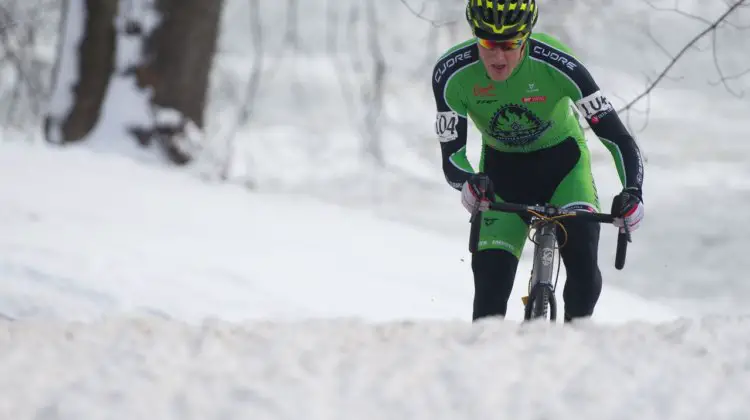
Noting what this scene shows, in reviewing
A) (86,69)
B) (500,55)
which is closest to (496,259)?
(500,55)

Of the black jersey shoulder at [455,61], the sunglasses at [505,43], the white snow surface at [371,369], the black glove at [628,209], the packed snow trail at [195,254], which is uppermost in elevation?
the sunglasses at [505,43]

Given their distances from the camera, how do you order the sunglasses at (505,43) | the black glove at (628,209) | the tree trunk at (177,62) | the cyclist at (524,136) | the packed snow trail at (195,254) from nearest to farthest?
the black glove at (628,209) → the sunglasses at (505,43) → the cyclist at (524,136) → the packed snow trail at (195,254) → the tree trunk at (177,62)

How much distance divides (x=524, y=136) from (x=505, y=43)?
62 cm

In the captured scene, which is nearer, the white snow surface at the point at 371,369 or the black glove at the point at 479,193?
the white snow surface at the point at 371,369

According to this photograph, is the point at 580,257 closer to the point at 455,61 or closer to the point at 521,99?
the point at 521,99

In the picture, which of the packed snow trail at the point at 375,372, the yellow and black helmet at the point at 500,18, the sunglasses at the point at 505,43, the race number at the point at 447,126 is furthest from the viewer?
the race number at the point at 447,126

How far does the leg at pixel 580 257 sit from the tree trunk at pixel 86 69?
21.1 ft

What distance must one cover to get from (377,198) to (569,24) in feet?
14.1

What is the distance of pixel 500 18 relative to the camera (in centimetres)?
451

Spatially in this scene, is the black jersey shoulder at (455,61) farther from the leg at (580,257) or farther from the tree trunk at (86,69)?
the tree trunk at (86,69)

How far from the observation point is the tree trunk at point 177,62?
33.7 ft

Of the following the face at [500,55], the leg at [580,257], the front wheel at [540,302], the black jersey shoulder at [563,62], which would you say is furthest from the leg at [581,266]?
the face at [500,55]

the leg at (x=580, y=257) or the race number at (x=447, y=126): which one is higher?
the race number at (x=447, y=126)

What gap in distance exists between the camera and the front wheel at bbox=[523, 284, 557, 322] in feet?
15.4
